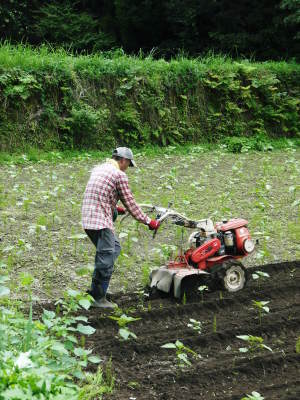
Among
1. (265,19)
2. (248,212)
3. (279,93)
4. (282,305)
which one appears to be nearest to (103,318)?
(282,305)

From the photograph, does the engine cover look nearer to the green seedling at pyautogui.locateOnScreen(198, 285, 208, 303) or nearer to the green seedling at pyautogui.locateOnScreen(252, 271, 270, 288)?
the green seedling at pyautogui.locateOnScreen(198, 285, 208, 303)

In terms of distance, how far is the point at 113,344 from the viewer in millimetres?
5828

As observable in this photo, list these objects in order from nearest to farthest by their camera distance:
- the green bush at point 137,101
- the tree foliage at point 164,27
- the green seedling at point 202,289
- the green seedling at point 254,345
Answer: the green seedling at point 254,345 → the green seedling at point 202,289 → the green bush at point 137,101 → the tree foliage at point 164,27

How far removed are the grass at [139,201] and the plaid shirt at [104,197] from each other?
476 millimetres

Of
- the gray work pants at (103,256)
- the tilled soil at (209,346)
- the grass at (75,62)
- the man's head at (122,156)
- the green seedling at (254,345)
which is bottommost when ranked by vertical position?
the tilled soil at (209,346)

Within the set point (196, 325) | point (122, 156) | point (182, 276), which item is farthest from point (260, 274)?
point (122, 156)

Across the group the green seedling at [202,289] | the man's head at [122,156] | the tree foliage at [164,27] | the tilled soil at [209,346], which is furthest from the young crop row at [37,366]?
the tree foliage at [164,27]

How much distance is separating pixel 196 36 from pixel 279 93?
8033mm

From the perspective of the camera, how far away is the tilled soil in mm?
5133

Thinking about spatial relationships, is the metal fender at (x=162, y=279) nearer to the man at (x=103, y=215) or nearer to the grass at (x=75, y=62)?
the man at (x=103, y=215)

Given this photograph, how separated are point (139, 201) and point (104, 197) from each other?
13.5 ft

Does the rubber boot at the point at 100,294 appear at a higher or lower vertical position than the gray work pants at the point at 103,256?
lower

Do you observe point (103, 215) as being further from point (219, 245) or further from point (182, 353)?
point (182, 353)

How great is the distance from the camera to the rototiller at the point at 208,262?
7.06 m
